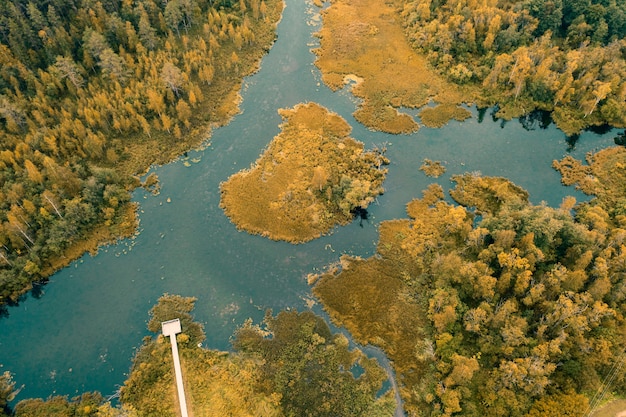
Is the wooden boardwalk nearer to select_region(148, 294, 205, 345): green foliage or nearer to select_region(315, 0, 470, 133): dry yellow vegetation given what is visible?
select_region(148, 294, 205, 345): green foliage

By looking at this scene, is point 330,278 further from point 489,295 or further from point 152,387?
point 152,387

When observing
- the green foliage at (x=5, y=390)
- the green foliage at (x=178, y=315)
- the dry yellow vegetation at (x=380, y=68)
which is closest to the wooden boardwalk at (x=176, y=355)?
the green foliage at (x=178, y=315)

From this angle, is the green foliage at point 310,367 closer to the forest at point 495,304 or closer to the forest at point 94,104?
the forest at point 495,304

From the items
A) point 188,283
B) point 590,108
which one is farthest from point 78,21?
point 590,108

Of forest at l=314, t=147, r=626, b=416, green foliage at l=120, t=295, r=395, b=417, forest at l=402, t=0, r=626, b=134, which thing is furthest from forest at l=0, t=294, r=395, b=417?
forest at l=402, t=0, r=626, b=134

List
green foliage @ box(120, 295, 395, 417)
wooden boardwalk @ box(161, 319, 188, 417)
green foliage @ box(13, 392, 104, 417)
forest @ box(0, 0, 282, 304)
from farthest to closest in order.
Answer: forest @ box(0, 0, 282, 304)
green foliage @ box(120, 295, 395, 417)
wooden boardwalk @ box(161, 319, 188, 417)
green foliage @ box(13, 392, 104, 417)

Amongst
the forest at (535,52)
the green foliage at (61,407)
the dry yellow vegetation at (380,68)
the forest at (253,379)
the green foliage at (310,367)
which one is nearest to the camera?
the green foliage at (61,407)

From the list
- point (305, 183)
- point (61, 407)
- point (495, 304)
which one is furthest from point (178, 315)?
point (495, 304)
